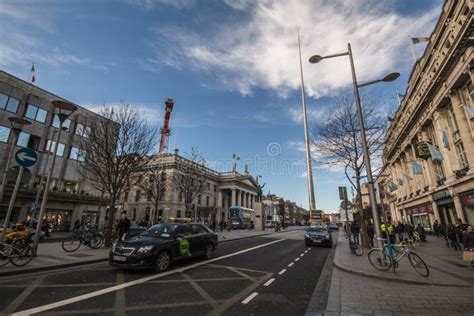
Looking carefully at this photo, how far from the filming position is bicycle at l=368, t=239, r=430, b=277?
24.8 ft

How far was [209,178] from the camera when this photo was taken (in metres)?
65.7

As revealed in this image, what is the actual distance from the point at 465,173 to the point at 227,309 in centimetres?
2212

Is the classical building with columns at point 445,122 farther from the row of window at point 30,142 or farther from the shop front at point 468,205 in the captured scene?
the row of window at point 30,142

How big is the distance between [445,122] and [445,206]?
27.6ft

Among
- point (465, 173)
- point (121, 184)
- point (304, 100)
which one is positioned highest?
point (304, 100)

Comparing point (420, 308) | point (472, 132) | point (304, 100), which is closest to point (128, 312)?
point (420, 308)

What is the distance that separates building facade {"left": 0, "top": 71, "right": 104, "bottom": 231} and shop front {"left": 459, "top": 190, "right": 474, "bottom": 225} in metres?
34.6

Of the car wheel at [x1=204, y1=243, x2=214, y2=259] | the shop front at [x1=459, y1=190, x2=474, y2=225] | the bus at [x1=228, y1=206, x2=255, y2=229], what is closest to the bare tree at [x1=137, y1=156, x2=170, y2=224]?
the car wheel at [x1=204, y1=243, x2=214, y2=259]

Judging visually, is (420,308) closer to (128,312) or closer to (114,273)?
(128,312)

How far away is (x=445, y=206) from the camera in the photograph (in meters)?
23.0

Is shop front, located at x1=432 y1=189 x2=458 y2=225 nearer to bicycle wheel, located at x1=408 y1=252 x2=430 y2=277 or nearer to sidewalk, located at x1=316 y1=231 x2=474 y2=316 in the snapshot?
sidewalk, located at x1=316 y1=231 x2=474 y2=316

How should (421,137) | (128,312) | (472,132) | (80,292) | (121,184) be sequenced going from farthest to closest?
(421,137)
(472,132)
(121,184)
(80,292)
(128,312)

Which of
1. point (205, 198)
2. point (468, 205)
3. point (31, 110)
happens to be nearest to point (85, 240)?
point (31, 110)

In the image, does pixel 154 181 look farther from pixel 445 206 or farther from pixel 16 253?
pixel 445 206
